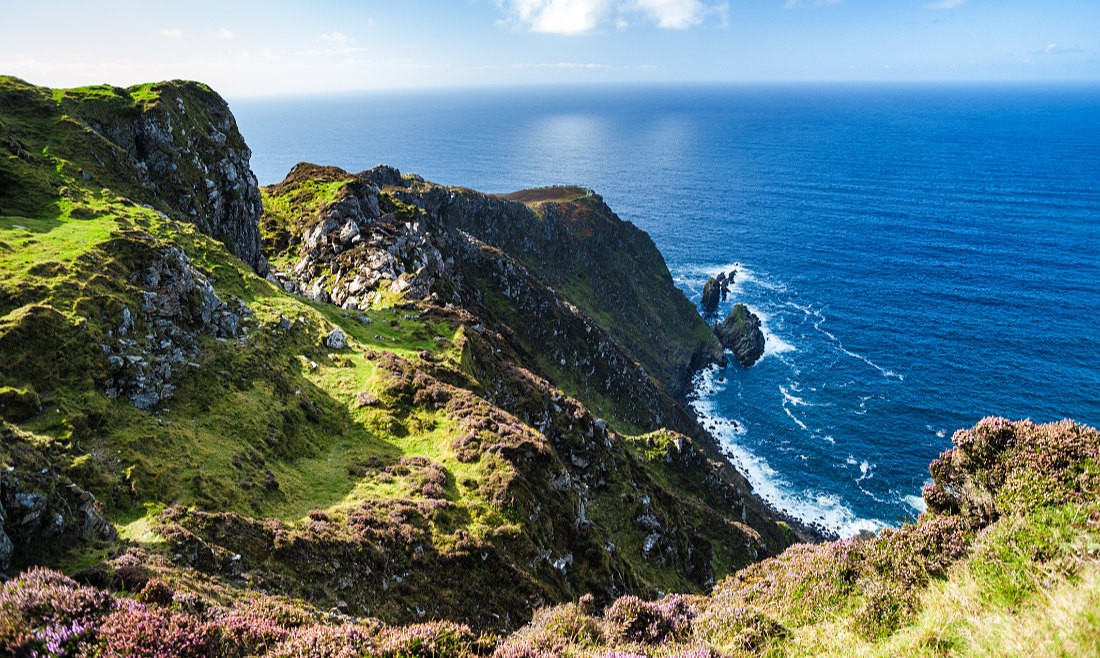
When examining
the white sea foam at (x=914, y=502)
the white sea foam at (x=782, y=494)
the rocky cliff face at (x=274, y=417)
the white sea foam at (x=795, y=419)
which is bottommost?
the white sea foam at (x=782, y=494)

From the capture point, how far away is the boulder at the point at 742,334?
107000mm

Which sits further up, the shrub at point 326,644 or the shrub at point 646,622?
the shrub at point 326,644

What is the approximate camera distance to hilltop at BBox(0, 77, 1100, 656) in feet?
32.8

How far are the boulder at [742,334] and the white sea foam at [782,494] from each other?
2027 centimetres

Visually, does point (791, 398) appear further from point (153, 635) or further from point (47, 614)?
point (47, 614)

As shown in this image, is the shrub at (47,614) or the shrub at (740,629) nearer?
the shrub at (47,614)

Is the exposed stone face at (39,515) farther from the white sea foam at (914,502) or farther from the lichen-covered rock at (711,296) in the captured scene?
the lichen-covered rock at (711,296)

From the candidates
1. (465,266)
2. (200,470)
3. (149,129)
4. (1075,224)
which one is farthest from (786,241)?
(200,470)

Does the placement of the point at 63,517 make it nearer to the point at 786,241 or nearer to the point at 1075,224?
the point at 786,241

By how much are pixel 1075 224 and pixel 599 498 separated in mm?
197668

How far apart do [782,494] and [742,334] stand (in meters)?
44.9

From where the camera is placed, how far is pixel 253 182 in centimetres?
5519

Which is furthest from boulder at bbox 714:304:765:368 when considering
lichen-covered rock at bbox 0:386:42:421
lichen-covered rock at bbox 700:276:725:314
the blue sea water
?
lichen-covered rock at bbox 0:386:42:421

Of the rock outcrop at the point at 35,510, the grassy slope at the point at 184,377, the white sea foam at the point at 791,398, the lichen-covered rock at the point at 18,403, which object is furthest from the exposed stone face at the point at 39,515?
the white sea foam at the point at 791,398
